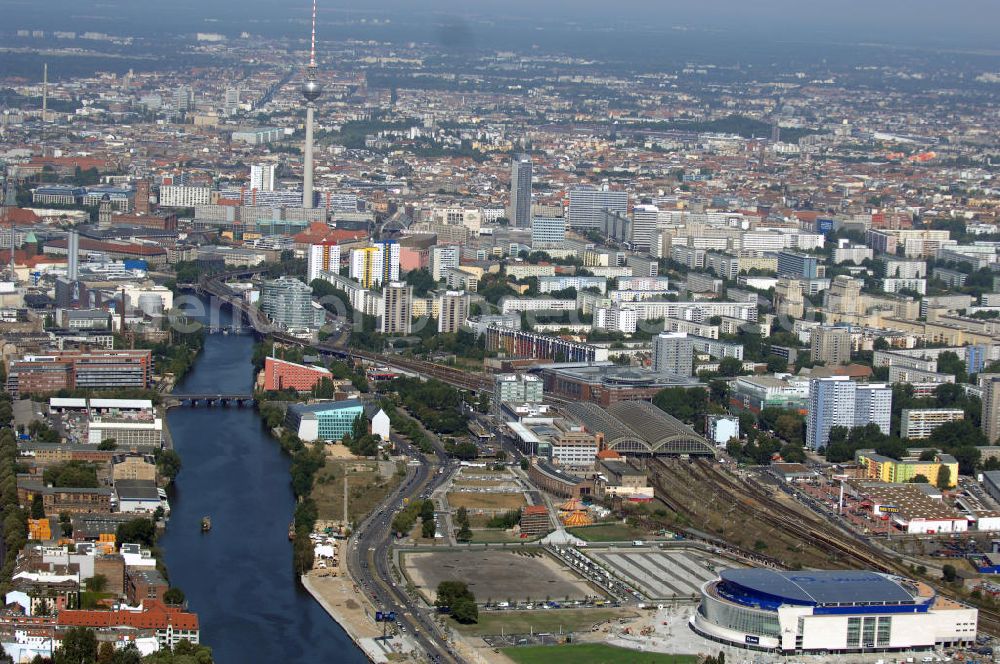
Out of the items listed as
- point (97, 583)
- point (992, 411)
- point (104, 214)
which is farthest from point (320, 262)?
point (97, 583)

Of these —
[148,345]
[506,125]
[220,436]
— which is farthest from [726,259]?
[506,125]

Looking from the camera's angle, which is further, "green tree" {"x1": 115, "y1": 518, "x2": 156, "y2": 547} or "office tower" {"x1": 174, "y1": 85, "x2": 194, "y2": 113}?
"office tower" {"x1": 174, "y1": 85, "x2": 194, "y2": 113}

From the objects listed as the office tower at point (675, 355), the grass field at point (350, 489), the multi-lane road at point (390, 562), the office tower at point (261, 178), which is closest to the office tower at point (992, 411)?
the office tower at point (675, 355)

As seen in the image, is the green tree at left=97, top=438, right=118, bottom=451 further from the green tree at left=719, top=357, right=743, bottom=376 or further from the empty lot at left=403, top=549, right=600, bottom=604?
the green tree at left=719, top=357, right=743, bottom=376

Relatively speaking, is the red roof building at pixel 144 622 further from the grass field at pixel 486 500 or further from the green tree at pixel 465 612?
the grass field at pixel 486 500

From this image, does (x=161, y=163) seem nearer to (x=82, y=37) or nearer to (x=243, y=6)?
(x=82, y=37)

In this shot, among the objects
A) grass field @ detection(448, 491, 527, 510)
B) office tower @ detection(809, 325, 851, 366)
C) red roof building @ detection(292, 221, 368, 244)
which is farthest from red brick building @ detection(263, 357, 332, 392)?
red roof building @ detection(292, 221, 368, 244)

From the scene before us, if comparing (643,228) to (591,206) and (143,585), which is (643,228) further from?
(143,585)
